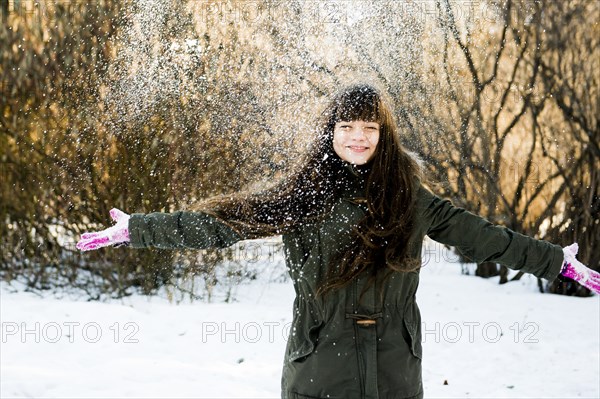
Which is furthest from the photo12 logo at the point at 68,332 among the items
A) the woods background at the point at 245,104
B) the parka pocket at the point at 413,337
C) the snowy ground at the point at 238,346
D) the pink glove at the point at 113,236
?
the parka pocket at the point at 413,337

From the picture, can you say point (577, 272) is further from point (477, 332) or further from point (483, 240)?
point (477, 332)

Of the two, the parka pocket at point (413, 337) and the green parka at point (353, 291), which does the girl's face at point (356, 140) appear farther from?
the parka pocket at point (413, 337)

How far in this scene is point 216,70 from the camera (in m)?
4.81

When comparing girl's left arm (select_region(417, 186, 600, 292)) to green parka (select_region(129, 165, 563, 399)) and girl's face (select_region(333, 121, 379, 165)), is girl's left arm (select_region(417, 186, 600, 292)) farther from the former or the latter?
girl's face (select_region(333, 121, 379, 165))

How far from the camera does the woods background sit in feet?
15.8

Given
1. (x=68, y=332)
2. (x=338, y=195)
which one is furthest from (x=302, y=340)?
(x=68, y=332)

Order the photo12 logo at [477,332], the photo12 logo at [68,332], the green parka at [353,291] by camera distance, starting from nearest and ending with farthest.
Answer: the green parka at [353,291]
the photo12 logo at [68,332]
the photo12 logo at [477,332]

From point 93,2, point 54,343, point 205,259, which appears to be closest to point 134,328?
point 54,343

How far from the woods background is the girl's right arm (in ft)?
9.32

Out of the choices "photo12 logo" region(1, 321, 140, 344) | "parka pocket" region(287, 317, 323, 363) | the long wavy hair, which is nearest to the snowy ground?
"photo12 logo" region(1, 321, 140, 344)

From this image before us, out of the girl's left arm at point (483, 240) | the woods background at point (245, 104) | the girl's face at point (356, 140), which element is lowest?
the girl's left arm at point (483, 240)

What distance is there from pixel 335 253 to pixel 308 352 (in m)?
0.28

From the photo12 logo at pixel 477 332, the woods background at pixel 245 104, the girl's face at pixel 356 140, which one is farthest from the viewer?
the woods background at pixel 245 104

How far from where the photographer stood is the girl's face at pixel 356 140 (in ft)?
6.26
